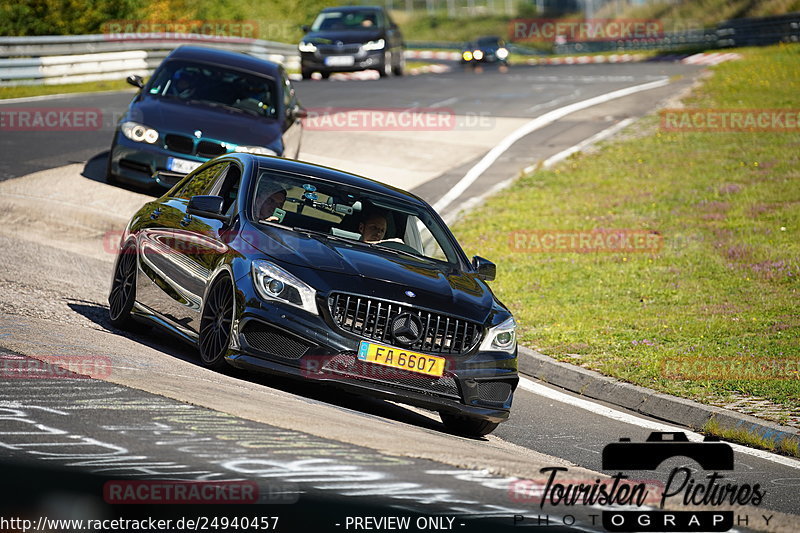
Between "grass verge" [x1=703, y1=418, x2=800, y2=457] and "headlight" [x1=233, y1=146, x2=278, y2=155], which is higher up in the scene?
"headlight" [x1=233, y1=146, x2=278, y2=155]

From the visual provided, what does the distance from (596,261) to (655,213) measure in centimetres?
298

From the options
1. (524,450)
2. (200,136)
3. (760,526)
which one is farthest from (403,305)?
(200,136)

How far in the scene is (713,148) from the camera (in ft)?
75.6

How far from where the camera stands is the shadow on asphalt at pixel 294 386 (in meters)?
8.09

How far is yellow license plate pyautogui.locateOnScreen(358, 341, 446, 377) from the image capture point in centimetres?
750

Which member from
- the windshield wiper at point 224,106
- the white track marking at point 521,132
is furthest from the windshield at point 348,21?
the windshield wiper at point 224,106

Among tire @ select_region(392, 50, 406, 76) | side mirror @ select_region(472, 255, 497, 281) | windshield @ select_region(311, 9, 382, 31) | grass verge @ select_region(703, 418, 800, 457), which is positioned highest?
side mirror @ select_region(472, 255, 497, 281)

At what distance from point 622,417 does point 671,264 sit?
5928 millimetres

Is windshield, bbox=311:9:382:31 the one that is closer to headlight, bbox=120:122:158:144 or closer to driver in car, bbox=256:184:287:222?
headlight, bbox=120:122:158:144

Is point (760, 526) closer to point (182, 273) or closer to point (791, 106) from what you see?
point (182, 273)

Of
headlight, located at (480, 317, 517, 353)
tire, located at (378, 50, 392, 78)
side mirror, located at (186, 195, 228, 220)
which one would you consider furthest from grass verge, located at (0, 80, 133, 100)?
headlight, located at (480, 317, 517, 353)

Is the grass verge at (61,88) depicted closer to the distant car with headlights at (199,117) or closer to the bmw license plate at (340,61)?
the bmw license plate at (340,61)

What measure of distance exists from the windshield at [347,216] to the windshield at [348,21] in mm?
26583

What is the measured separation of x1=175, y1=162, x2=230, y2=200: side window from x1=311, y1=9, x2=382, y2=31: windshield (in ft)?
84.6
